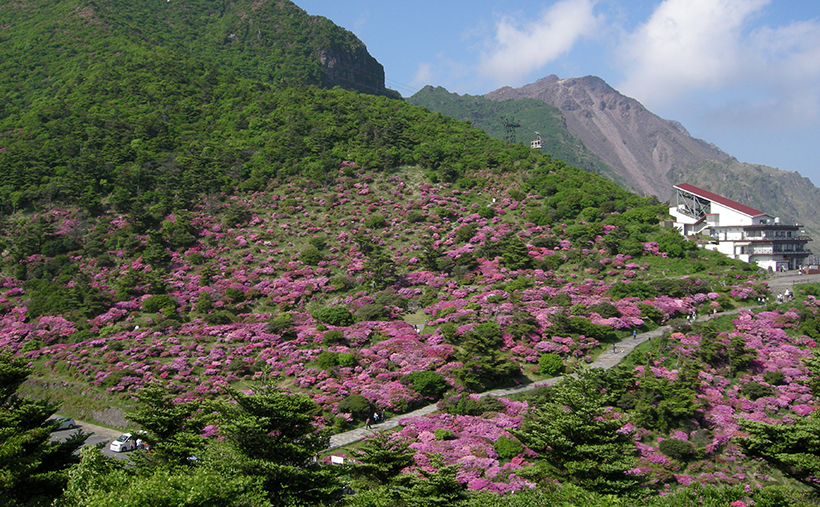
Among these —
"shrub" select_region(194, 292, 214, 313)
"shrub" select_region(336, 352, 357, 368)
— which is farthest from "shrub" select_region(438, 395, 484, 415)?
"shrub" select_region(194, 292, 214, 313)

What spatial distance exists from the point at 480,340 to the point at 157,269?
37.6 meters

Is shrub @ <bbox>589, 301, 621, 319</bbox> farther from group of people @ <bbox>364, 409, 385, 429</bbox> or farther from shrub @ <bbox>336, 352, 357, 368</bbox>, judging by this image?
group of people @ <bbox>364, 409, 385, 429</bbox>

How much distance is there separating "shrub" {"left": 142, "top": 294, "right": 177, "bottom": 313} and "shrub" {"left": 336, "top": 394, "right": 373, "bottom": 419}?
81.7 ft

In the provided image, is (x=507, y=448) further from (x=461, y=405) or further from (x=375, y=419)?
(x=375, y=419)

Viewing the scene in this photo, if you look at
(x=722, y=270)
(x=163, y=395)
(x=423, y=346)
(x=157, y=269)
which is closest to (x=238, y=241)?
(x=157, y=269)

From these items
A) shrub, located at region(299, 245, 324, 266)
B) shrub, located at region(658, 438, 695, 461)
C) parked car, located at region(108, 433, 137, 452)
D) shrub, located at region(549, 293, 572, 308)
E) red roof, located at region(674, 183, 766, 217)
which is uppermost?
red roof, located at region(674, 183, 766, 217)

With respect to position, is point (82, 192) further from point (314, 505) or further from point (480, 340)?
point (314, 505)

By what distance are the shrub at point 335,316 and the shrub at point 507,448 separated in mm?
21512

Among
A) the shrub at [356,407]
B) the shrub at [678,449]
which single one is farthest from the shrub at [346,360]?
the shrub at [678,449]

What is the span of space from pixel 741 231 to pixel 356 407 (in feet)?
179

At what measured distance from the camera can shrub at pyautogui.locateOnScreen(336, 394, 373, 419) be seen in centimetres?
3369

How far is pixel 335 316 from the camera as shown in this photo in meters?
47.7

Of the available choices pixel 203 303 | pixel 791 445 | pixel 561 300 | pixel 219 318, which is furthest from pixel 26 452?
pixel 561 300

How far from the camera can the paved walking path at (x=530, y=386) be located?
31698 millimetres
